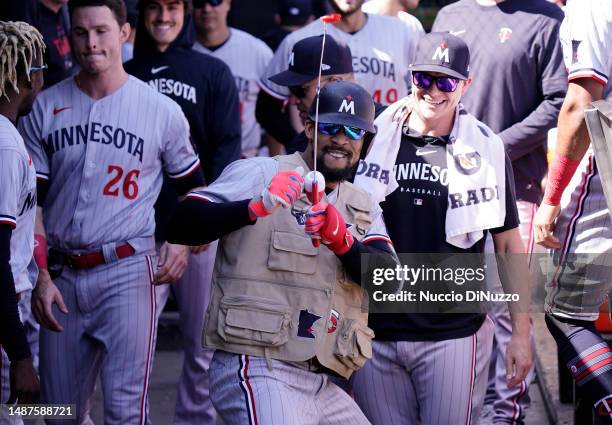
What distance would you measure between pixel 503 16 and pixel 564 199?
4.73 ft

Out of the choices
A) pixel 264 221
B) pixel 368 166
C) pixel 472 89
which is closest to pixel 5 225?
pixel 264 221

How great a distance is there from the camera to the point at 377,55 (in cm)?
674

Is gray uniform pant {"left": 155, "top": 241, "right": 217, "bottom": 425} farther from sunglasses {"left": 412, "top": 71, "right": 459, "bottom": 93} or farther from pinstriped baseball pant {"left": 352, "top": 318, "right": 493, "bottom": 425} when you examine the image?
sunglasses {"left": 412, "top": 71, "right": 459, "bottom": 93}

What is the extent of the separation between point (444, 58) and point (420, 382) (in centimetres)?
133

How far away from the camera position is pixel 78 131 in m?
5.47

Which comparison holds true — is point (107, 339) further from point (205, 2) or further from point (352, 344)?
point (205, 2)

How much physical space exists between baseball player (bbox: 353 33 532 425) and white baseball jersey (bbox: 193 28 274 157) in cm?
283

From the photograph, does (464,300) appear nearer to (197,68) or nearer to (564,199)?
(564,199)

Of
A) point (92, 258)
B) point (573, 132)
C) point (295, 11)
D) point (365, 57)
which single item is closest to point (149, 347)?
point (92, 258)

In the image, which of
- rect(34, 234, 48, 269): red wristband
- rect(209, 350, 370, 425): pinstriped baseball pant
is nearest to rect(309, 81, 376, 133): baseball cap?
rect(209, 350, 370, 425): pinstriped baseball pant

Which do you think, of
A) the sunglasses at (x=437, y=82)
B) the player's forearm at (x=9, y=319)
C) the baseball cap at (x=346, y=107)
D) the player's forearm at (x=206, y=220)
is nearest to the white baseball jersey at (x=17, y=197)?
the player's forearm at (x=9, y=319)

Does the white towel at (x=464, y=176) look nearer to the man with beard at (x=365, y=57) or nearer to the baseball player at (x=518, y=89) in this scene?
the baseball player at (x=518, y=89)

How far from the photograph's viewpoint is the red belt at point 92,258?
542 cm

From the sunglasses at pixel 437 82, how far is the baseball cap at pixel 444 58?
2 centimetres
